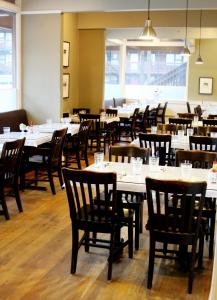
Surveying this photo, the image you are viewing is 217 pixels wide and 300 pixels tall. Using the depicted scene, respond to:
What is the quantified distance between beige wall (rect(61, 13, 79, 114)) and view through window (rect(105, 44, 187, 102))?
174 inches

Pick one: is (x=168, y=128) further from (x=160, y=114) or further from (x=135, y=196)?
(x=160, y=114)

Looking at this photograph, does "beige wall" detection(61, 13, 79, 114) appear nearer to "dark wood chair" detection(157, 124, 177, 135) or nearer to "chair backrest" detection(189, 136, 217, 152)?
"dark wood chair" detection(157, 124, 177, 135)

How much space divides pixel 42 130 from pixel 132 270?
12.3 ft

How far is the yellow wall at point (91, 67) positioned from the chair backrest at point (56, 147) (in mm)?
4931

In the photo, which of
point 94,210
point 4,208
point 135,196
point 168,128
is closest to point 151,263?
point 94,210

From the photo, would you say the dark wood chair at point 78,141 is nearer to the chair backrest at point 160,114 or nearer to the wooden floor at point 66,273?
the wooden floor at point 66,273

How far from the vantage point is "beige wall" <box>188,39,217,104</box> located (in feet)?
47.9

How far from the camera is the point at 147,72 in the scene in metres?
16.0

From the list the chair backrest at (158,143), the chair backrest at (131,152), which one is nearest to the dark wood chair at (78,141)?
the chair backrest at (158,143)

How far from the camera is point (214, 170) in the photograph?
3980mm

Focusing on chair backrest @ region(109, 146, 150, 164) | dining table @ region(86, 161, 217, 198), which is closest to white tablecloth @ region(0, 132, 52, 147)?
chair backrest @ region(109, 146, 150, 164)

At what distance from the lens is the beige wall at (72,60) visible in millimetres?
10203

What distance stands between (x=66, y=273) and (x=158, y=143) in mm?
2983

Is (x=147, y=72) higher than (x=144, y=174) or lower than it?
higher
